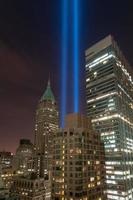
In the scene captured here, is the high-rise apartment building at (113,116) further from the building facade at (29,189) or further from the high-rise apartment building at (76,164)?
the building facade at (29,189)

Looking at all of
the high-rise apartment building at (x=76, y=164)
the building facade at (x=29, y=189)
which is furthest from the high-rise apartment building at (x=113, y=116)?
the building facade at (x=29, y=189)

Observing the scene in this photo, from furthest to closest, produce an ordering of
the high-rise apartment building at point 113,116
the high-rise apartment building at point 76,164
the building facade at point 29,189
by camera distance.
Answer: the building facade at point 29,189, the high-rise apartment building at point 113,116, the high-rise apartment building at point 76,164

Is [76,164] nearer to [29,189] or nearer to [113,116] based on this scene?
[113,116]

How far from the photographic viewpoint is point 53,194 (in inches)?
4596

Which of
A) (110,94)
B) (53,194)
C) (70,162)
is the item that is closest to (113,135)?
(110,94)

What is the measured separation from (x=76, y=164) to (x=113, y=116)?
216ft

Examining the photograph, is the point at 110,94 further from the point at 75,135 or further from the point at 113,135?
the point at 75,135

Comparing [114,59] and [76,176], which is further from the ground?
[114,59]

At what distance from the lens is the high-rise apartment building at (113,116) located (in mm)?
151375

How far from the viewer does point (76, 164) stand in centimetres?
11481

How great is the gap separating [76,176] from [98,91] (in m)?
95.2

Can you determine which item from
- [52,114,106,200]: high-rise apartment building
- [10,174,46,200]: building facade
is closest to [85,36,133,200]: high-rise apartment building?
[52,114,106,200]: high-rise apartment building

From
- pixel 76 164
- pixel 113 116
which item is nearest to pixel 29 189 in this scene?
pixel 76 164

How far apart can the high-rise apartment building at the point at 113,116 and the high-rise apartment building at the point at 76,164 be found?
2229 cm
